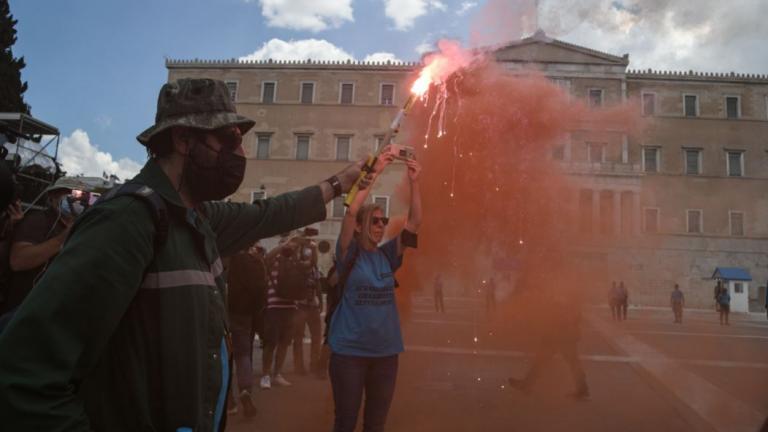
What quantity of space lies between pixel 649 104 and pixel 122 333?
1421 inches

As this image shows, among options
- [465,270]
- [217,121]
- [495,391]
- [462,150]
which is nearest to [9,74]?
[462,150]

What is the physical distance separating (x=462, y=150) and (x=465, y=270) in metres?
7.57

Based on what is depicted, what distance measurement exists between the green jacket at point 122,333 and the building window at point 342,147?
37.4 meters

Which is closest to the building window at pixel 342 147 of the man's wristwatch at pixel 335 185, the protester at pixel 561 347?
the protester at pixel 561 347

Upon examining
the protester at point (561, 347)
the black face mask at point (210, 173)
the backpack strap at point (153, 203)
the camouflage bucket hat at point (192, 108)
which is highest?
the camouflage bucket hat at point (192, 108)

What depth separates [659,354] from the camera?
1052 centimetres

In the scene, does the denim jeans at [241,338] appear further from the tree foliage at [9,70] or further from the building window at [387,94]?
the building window at [387,94]

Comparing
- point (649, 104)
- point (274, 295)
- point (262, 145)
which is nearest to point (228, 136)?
point (274, 295)

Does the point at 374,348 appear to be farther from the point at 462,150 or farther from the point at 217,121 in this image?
the point at 462,150

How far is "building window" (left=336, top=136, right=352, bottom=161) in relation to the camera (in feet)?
127

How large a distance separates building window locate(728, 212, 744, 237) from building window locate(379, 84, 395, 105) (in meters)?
25.0

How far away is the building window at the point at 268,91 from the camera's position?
40.5m

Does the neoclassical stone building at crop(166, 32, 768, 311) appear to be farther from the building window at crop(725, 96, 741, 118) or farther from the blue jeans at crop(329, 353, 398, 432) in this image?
the blue jeans at crop(329, 353, 398, 432)

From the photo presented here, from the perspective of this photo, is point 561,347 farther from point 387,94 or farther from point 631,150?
point 631,150
